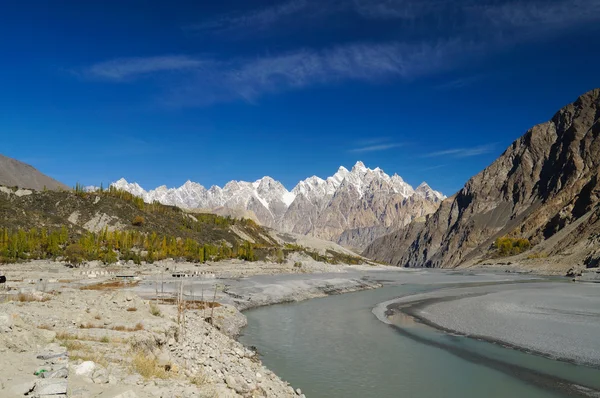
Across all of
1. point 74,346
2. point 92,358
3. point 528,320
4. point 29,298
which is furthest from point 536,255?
point 92,358

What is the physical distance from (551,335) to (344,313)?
2033cm

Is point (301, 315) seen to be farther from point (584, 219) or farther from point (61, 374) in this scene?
point (584, 219)

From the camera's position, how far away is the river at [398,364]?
1973 centimetres

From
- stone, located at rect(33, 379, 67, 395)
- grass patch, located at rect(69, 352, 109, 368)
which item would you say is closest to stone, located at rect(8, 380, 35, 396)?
stone, located at rect(33, 379, 67, 395)

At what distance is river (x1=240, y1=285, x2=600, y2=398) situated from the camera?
19734 mm

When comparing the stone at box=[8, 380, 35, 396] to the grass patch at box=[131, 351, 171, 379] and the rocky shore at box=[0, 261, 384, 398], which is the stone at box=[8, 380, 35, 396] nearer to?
the rocky shore at box=[0, 261, 384, 398]

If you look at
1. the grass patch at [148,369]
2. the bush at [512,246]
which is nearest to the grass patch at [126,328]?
the grass patch at [148,369]

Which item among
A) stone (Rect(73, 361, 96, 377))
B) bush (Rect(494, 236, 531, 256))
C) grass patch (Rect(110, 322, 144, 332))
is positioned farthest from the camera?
bush (Rect(494, 236, 531, 256))

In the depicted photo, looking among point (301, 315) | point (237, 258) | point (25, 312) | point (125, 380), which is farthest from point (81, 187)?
point (125, 380)

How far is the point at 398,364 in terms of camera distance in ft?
78.8

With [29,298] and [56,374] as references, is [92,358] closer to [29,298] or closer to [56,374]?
[56,374]

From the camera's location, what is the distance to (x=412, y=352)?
88.2 ft

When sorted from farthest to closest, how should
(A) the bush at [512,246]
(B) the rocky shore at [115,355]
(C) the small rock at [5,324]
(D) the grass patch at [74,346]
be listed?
(A) the bush at [512,246]
(D) the grass patch at [74,346]
(C) the small rock at [5,324]
(B) the rocky shore at [115,355]

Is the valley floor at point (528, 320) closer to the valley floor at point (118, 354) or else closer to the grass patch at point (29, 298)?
the valley floor at point (118, 354)
